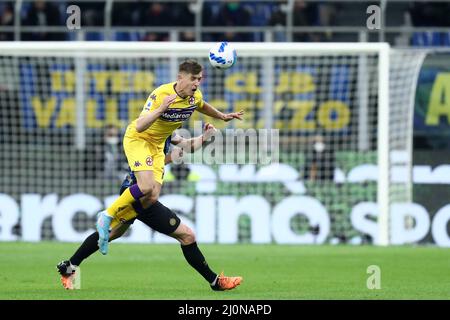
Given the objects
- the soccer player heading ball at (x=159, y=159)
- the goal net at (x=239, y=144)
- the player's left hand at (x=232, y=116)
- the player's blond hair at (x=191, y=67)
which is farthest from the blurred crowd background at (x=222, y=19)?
the player's blond hair at (x=191, y=67)

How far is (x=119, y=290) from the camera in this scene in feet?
38.8

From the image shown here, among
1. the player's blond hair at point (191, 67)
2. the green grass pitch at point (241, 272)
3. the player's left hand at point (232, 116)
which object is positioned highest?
the player's blond hair at point (191, 67)

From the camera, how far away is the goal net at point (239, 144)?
20.3 metres

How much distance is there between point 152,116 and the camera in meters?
11.3

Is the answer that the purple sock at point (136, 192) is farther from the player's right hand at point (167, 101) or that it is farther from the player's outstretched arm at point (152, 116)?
the player's right hand at point (167, 101)

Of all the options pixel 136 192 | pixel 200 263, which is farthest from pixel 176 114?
pixel 200 263

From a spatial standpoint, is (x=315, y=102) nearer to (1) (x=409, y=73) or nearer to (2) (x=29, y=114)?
(1) (x=409, y=73)

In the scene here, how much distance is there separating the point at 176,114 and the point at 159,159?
1.68 ft

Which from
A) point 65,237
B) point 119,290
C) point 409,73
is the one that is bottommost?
point 65,237

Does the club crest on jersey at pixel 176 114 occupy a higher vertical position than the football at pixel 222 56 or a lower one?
lower

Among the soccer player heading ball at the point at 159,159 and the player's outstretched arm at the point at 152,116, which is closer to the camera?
the player's outstretched arm at the point at 152,116
